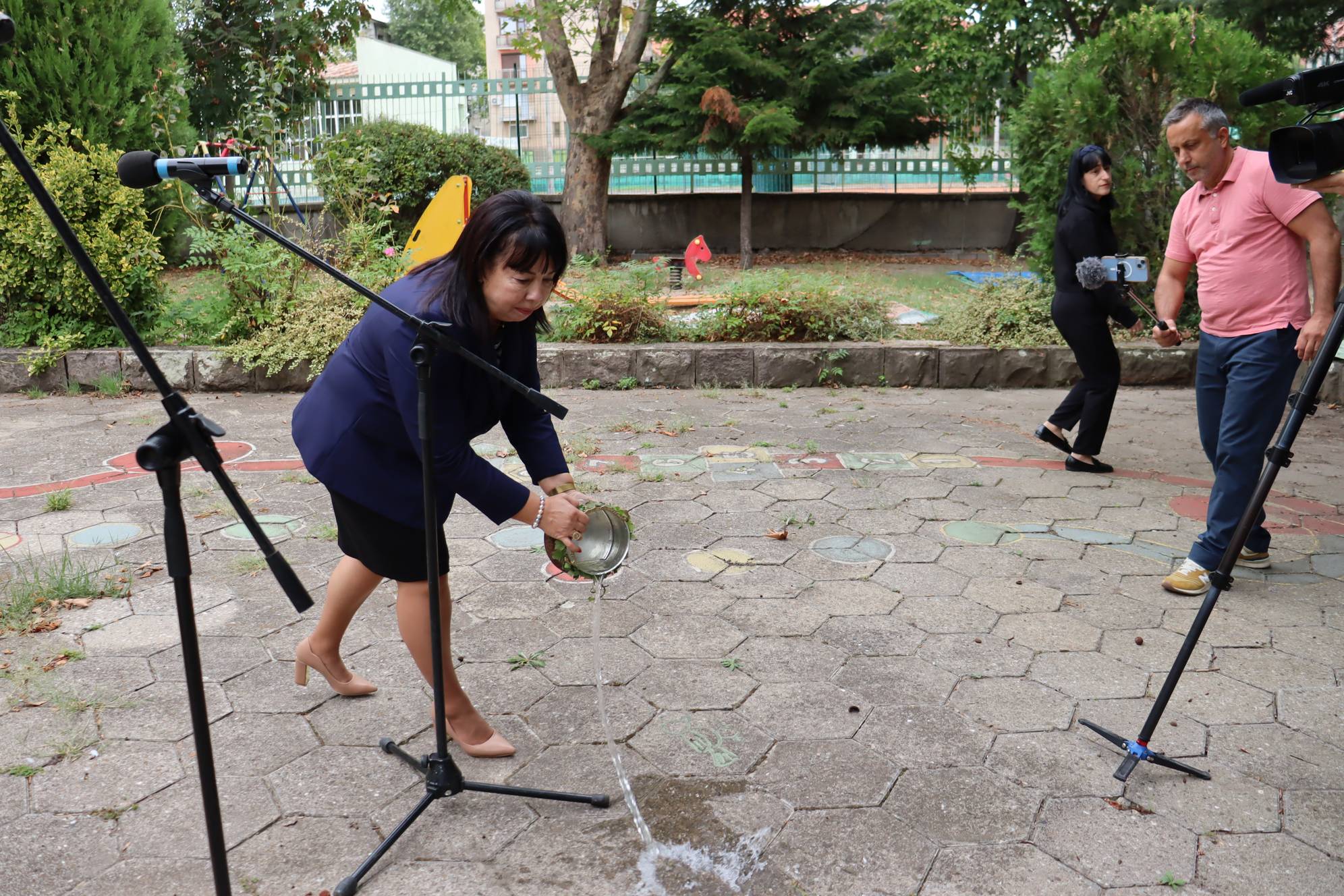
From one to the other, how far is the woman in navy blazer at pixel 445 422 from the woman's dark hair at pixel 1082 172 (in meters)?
3.89

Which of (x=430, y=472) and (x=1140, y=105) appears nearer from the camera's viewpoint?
(x=430, y=472)

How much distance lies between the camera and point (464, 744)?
2.95 meters

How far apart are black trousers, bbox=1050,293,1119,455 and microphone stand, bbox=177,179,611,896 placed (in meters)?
3.98

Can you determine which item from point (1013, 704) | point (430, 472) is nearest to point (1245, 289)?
point (1013, 704)

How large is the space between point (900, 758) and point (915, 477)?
2897 mm

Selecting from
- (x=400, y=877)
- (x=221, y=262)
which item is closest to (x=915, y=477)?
(x=400, y=877)

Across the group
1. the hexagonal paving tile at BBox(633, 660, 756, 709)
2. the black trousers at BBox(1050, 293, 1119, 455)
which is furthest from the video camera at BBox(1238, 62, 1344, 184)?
the black trousers at BBox(1050, 293, 1119, 455)

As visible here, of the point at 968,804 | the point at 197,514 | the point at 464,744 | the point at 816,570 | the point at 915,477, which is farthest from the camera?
the point at 915,477

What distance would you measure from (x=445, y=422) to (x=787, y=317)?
19.8ft

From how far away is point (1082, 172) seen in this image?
18.6 feet

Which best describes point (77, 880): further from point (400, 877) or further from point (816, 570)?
point (816, 570)

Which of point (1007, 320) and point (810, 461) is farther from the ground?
point (1007, 320)

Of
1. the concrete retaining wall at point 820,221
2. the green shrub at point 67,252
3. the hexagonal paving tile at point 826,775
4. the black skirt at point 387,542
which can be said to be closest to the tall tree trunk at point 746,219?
the concrete retaining wall at point 820,221

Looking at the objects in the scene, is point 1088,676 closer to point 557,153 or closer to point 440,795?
point 440,795
